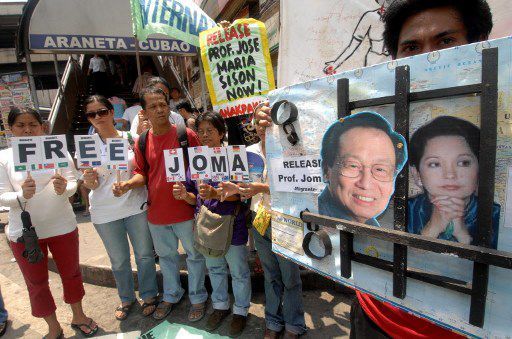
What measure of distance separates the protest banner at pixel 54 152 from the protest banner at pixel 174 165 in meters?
0.76

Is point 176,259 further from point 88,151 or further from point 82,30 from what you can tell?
point 82,30

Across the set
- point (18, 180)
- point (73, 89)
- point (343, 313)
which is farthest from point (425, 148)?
point (73, 89)

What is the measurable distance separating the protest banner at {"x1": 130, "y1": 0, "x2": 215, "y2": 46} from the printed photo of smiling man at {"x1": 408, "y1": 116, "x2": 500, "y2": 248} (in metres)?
3.28

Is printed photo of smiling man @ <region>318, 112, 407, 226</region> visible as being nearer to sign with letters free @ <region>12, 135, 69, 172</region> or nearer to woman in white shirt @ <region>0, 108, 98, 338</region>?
sign with letters free @ <region>12, 135, 69, 172</region>

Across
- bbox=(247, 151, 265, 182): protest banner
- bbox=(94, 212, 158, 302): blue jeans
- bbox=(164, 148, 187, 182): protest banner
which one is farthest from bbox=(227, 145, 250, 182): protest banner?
bbox=(94, 212, 158, 302): blue jeans

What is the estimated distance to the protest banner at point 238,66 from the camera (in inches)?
98.1

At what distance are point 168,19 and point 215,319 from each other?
326cm

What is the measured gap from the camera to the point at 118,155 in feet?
7.97

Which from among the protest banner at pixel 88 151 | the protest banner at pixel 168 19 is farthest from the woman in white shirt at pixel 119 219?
the protest banner at pixel 168 19

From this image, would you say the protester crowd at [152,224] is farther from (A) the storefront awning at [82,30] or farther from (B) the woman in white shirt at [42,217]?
(A) the storefront awning at [82,30]

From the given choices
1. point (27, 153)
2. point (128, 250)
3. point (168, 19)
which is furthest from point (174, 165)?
point (168, 19)

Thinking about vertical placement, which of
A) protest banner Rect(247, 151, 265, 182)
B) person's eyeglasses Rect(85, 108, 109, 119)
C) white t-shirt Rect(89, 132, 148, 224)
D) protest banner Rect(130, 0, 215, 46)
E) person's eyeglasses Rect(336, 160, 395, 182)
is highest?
protest banner Rect(130, 0, 215, 46)

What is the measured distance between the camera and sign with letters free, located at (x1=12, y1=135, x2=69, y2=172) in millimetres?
2137

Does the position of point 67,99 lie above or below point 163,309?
above
